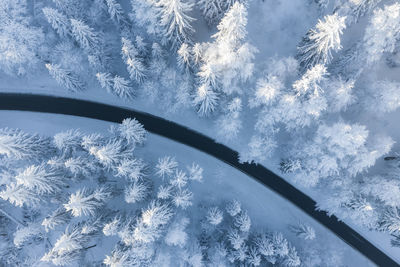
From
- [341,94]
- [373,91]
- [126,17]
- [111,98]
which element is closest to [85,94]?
[111,98]

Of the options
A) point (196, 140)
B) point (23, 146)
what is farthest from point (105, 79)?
point (196, 140)

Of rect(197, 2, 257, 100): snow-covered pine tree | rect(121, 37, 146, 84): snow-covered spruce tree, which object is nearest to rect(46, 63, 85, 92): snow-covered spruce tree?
rect(121, 37, 146, 84): snow-covered spruce tree

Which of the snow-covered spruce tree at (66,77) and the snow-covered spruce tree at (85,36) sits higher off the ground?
the snow-covered spruce tree at (85,36)

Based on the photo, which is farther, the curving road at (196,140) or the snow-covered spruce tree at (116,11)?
the curving road at (196,140)

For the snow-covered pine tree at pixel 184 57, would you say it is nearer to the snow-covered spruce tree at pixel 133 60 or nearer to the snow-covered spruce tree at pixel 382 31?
the snow-covered spruce tree at pixel 133 60

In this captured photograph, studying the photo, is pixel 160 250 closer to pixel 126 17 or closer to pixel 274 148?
pixel 274 148

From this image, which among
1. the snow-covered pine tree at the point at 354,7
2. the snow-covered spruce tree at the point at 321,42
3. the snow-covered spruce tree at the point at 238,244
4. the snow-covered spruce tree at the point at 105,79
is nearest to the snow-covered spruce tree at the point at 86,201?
the snow-covered spruce tree at the point at 105,79
